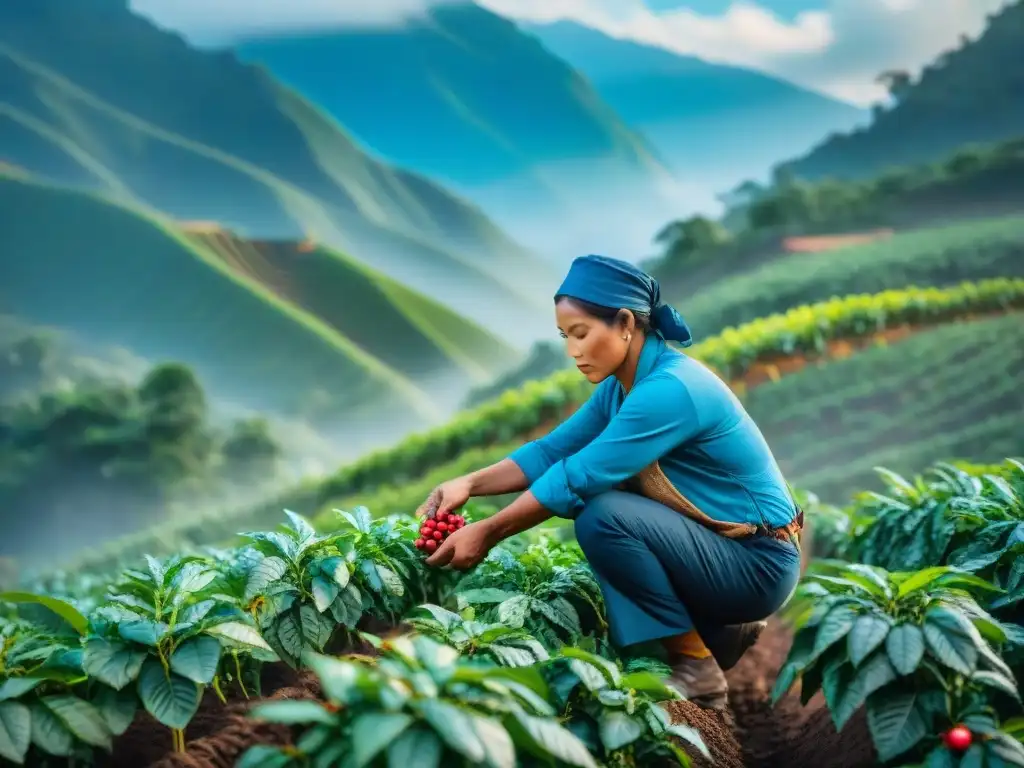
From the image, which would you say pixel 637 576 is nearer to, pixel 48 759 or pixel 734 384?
pixel 48 759

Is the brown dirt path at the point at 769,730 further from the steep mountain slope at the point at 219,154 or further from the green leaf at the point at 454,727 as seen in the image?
the steep mountain slope at the point at 219,154

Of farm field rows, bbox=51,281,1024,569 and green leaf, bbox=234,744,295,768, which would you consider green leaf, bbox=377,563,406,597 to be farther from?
farm field rows, bbox=51,281,1024,569

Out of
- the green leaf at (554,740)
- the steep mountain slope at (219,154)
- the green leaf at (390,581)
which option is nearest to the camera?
the green leaf at (554,740)

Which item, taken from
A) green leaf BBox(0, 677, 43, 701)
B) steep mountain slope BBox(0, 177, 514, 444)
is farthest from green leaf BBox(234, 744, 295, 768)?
steep mountain slope BBox(0, 177, 514, 444)

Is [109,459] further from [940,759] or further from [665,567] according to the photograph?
[940,759]

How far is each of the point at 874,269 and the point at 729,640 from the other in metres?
6.72

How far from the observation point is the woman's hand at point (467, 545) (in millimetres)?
2346

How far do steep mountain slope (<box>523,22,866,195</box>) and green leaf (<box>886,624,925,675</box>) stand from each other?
32.8ft

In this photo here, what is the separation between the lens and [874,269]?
848 cm

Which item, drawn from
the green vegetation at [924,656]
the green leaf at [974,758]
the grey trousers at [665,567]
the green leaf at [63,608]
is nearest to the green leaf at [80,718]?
the green leaf at [63,608]

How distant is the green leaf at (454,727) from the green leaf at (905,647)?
0.85 metres

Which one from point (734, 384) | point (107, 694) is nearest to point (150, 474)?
point (734, 384)

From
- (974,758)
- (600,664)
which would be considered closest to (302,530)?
(600,664)

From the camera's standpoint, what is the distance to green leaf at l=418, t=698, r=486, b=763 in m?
1.38
